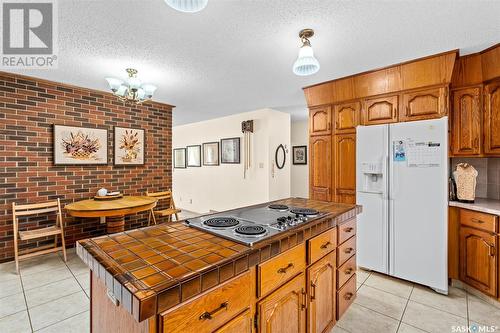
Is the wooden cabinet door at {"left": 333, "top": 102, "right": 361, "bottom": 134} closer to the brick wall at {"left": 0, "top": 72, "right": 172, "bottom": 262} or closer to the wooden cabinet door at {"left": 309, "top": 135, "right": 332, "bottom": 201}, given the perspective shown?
Result: the wooden cabinet door at {"left": 309, "top": 135, "right": 332, "bottom": 201}

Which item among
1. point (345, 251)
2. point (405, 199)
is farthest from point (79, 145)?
point (405, 199)

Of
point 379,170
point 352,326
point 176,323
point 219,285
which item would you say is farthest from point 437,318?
point 176,323

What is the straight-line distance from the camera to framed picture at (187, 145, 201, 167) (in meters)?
5.87

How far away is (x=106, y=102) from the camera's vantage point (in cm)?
364

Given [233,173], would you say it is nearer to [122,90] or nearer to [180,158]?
[180,158]

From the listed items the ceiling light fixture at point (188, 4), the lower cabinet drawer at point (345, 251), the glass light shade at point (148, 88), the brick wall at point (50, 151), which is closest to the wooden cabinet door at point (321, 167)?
the lower cabinet drawer at point (345, 251)

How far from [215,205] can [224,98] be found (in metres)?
2.60

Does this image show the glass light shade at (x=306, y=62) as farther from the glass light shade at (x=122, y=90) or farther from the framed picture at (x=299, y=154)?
the framed picture at (x=299, y=154)

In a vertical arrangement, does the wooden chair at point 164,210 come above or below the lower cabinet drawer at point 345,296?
above

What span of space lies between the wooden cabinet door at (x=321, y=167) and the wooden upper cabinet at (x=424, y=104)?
916 millimetres

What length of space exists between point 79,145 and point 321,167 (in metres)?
3.50

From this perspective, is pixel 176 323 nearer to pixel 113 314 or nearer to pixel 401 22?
pixel 113 314

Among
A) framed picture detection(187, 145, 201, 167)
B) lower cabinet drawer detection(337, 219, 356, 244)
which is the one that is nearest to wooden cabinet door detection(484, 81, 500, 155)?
lower cabinet drawer detection(337, 219, 356, 244)

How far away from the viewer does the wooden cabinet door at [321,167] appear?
3162 millimetres
